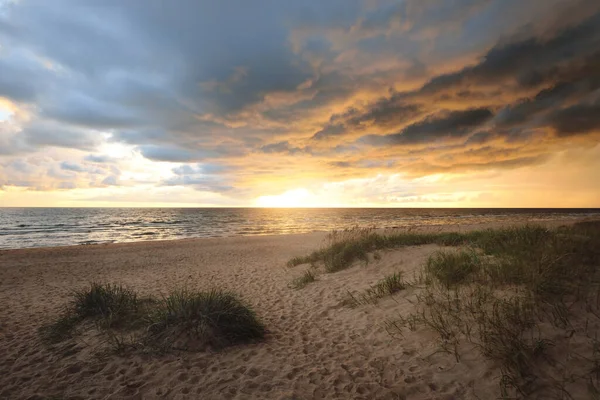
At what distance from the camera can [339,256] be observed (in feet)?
41.1

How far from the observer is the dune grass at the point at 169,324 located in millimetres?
5742

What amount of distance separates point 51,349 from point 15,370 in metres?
0.75

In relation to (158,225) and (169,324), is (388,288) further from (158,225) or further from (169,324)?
(158,225)

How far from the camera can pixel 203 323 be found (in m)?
5.96

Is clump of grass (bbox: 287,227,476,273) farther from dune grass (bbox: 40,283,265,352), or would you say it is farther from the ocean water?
the ocean water

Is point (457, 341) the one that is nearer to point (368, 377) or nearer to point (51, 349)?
point (368, 377)

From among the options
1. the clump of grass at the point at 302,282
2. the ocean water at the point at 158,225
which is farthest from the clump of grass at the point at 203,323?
the ocean water at the point at 158,225

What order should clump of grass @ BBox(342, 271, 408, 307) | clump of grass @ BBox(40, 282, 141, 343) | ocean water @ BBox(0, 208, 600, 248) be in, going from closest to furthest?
1. clump of grass @ BBox(40, 282, 141, 343)
2. clump of grass @ BBox(342, 271, 408, 307)
3. ocean water @ BBox(0, 208, 600, 248)

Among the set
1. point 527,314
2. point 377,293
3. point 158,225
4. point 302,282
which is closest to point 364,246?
point 302,282

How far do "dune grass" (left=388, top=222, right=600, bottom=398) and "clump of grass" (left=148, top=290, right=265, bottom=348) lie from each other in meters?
3.30

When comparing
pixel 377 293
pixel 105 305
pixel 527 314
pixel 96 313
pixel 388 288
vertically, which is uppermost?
pixel 527 314

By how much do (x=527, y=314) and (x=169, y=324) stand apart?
694 cm

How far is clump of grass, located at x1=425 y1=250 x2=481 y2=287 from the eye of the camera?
7.08 m

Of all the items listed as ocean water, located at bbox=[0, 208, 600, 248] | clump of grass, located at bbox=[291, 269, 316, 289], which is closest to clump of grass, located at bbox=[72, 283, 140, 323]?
clump of grass, located at bbox=[291, 269, 316, 289]
